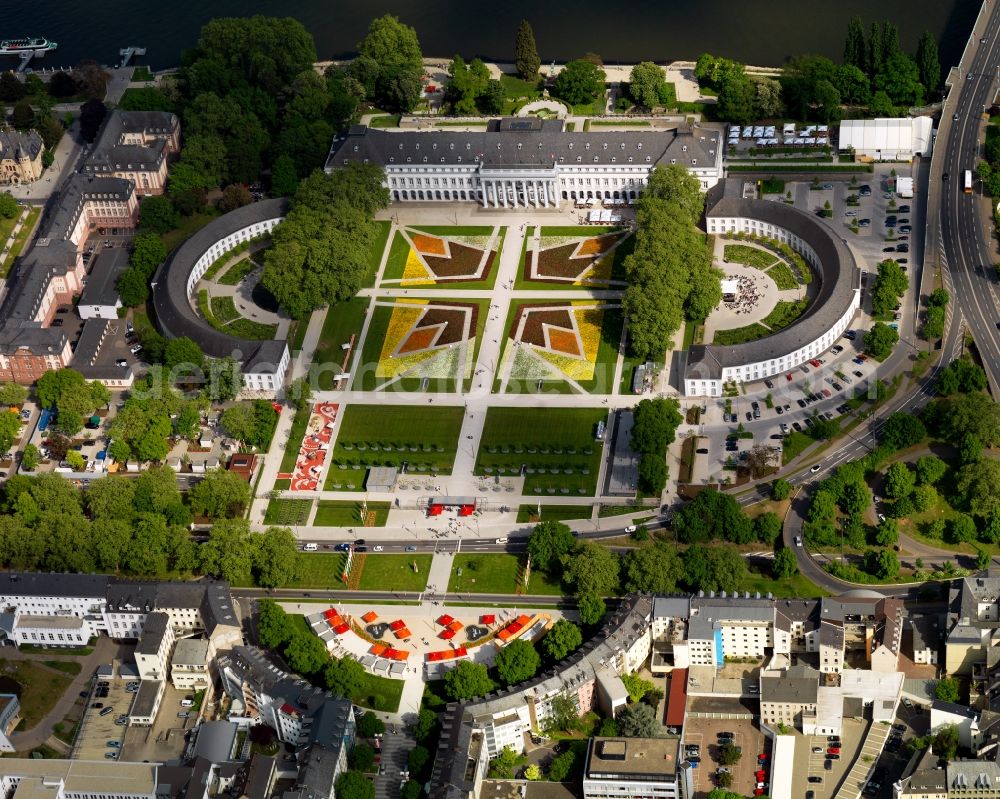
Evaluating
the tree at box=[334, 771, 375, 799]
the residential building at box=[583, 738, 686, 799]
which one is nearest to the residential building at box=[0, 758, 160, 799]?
the tree at box=[334, 771, 375, 799]

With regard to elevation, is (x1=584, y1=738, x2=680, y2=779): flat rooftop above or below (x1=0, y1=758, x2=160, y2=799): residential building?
above

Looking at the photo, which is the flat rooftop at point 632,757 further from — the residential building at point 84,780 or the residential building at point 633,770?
the residential building at point 84,780

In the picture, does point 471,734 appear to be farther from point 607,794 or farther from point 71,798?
point 71,798

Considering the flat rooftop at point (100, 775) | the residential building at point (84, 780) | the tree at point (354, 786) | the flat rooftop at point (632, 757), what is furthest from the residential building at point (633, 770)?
the flat rooftop at point (100, 775)

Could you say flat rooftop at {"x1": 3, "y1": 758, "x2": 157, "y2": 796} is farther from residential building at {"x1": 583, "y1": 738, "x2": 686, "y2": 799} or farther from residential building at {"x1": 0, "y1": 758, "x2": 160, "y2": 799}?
residential building at {"x1": 583, "y1": 738, "x2": 686, "y2": 799}

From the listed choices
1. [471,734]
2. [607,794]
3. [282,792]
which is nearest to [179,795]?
[282,792]

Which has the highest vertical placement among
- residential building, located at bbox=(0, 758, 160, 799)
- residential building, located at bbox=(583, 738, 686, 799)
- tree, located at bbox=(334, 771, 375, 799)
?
residential building, located at bbox=(583, 738, 686, 799)
